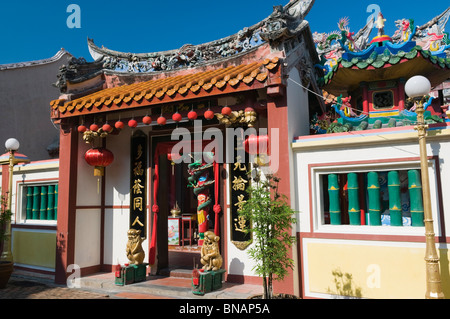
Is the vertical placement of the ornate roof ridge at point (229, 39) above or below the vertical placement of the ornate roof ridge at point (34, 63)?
below

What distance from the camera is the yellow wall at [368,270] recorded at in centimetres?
476

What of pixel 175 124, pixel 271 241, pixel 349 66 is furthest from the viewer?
pixel 175 124

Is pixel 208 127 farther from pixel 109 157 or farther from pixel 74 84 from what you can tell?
pixel 74 84

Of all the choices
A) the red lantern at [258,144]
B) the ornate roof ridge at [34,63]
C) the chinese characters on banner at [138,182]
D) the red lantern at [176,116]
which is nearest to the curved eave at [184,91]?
the red lantern at [176,116]

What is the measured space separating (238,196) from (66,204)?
357 centimetres

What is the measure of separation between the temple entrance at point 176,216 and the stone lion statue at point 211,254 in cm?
24

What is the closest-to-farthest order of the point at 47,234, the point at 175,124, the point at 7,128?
the point at 175,124
the point at 47,234
the point at 7,128

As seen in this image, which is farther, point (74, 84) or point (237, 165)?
point (74, 84)

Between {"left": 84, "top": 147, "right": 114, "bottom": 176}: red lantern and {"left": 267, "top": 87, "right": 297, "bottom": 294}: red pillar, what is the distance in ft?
12.4

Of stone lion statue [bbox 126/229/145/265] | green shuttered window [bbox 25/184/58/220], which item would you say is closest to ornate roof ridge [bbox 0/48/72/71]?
green shuttered window [bbox 25/184/58/220]

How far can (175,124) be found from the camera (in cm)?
746

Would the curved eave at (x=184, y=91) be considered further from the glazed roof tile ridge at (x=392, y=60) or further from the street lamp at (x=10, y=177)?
the glazed roof tile ridge at (x=392, y=60)

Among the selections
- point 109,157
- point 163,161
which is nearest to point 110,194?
point 109,157
